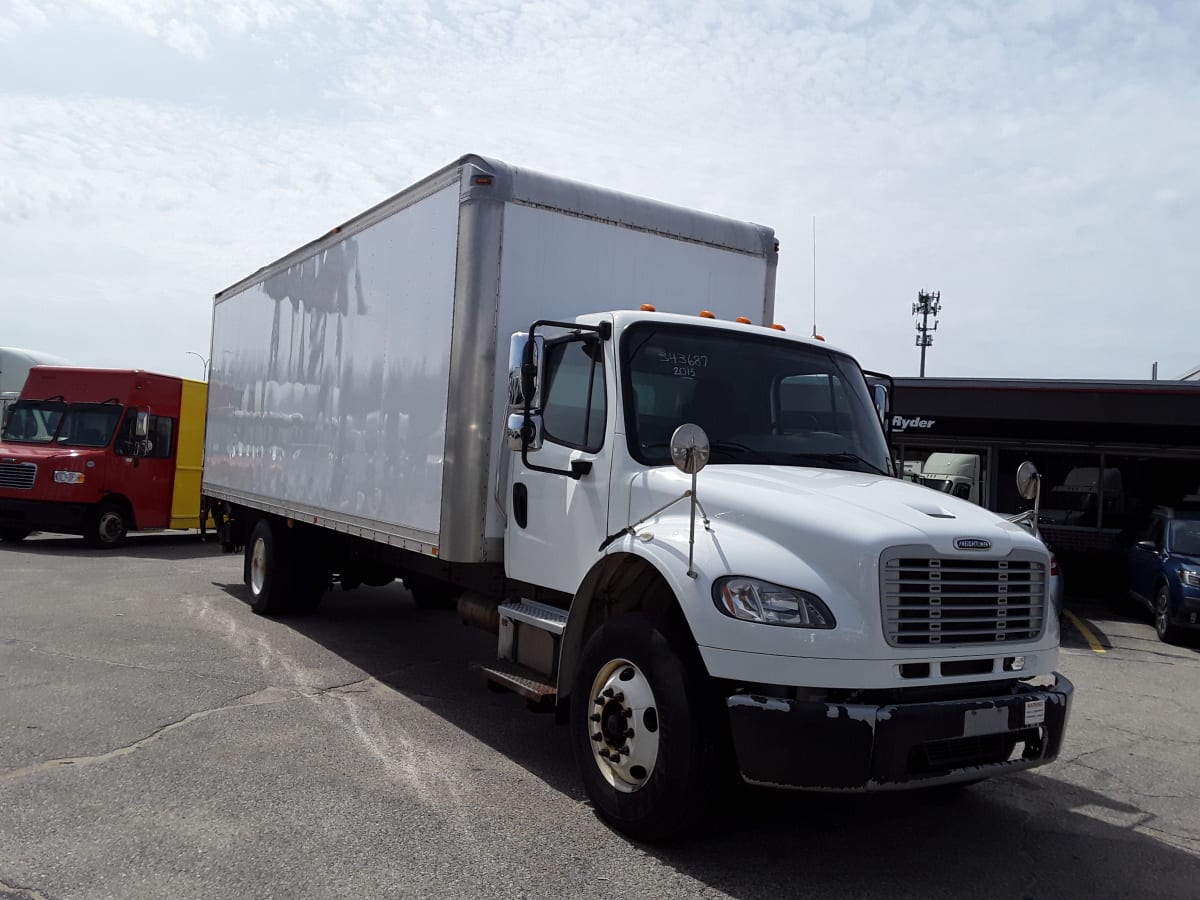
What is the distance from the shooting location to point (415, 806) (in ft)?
15.9

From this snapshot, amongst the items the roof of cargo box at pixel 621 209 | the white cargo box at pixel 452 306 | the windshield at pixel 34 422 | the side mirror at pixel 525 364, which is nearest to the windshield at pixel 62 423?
the windshield at pixel 34 422

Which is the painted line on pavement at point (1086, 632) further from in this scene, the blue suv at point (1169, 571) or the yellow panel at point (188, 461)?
the yellow panel at point (188, 461)

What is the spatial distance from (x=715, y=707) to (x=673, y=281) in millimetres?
3504

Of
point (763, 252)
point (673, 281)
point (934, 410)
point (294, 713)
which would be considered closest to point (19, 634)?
point (294, 713)

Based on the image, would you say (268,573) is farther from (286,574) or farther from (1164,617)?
(1164,617)

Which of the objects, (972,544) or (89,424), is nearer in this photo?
(972,544)

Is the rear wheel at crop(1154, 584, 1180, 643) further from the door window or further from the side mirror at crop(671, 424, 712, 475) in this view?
the side mirror at crop(671, 424, 712, 475)

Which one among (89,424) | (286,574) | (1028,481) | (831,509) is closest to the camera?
(831,509)

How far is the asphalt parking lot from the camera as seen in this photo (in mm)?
4078

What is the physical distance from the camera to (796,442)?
539cm

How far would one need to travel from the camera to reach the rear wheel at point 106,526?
16234mm

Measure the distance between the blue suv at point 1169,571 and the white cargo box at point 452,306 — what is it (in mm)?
7544

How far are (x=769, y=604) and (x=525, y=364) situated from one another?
6.53 ft

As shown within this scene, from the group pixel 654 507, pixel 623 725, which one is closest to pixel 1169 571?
pixel 654 507
